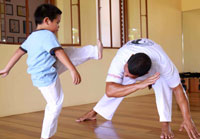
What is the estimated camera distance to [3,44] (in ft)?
10.5

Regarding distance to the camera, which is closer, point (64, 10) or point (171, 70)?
point (171, 70)

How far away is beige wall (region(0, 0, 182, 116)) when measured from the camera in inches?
128

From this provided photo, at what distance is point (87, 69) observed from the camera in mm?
4121

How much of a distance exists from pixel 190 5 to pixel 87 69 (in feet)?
10.2

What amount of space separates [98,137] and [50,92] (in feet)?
1.78

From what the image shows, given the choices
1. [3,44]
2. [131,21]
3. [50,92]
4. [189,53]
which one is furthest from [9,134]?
[189,53]

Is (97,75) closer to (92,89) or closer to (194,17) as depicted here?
(92,89)

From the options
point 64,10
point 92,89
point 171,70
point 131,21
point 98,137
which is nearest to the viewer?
point 171,70

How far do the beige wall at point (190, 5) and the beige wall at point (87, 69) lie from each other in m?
0.12

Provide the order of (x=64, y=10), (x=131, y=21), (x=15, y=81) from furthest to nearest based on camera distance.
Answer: (x=131, y=21) < (x=64, y=10) < (x=15, y=81)

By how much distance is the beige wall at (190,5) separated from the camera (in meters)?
5.72

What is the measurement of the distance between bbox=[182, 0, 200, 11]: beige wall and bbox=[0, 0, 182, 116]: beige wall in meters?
0.12

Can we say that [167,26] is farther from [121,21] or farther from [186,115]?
[186,115]

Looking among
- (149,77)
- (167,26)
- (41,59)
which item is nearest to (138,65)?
(149,77)
